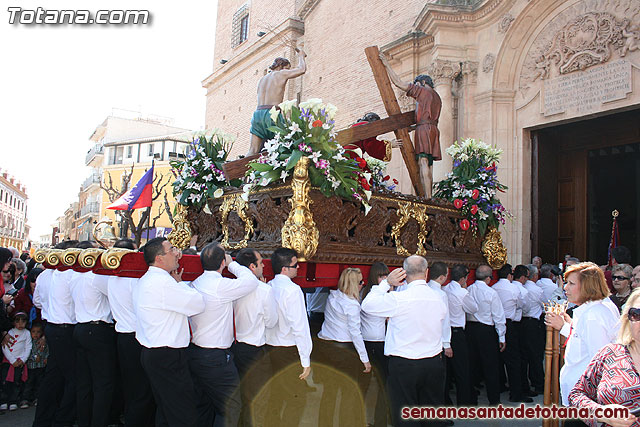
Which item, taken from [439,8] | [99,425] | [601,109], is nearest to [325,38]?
[439,8]

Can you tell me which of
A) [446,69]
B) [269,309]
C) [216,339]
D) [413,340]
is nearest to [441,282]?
[413,340]

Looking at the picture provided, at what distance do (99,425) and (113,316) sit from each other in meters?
1.02

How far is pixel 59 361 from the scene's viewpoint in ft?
18.5

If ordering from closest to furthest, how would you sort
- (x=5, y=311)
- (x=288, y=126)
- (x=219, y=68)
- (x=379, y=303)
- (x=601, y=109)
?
(x=379, y=303) < (x=288, y=126) < (x=5, y=311) < (x=601, y=109) < (x=219, y=68)

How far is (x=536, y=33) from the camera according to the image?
11.2m

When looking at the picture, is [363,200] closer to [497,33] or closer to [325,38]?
[497,33]

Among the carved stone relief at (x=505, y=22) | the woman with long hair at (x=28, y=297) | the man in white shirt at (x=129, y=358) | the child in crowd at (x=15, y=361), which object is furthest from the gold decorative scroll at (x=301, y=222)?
the carved stone relief at (x=505, y=22)

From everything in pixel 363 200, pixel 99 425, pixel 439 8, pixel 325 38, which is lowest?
pixel 99 425

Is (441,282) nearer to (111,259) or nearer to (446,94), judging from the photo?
(111,259)

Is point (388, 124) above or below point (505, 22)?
below

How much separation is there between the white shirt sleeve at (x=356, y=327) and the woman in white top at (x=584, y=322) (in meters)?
2.08

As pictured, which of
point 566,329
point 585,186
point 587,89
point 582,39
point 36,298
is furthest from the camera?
point 585,186

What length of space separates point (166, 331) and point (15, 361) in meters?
3.34

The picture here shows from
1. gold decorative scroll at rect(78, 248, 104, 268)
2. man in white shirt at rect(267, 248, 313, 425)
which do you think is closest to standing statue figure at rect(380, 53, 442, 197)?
man in white shirt at rect(267, 248, 313, 425)
